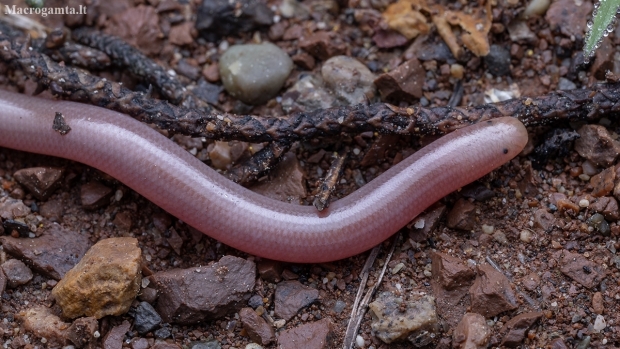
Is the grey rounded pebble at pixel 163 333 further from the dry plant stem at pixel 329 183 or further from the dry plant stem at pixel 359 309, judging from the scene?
the dry plant stem at pixel 329 183

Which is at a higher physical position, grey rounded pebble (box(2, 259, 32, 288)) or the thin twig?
the thin twig

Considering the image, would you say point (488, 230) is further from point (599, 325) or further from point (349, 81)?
point (349, 81)

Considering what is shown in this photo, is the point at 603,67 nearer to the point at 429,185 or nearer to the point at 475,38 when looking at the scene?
the point at 475,38

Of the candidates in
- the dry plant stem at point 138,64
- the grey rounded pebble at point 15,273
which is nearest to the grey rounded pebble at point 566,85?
the dry plant stem at point 138,64

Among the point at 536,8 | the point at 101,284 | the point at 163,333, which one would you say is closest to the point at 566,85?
the point at 536,8

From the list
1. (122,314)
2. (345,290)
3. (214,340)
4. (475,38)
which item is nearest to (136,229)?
(122,314)

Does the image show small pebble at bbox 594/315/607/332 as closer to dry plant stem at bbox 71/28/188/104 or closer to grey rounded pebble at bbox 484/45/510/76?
grey rounded pebble at bbox 484/45/510/76

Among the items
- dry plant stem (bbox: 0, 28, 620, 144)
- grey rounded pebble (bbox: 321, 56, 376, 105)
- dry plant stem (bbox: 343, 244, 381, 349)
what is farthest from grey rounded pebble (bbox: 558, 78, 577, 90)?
dry plant stem (bbox: 343, 244, 381, 349)
